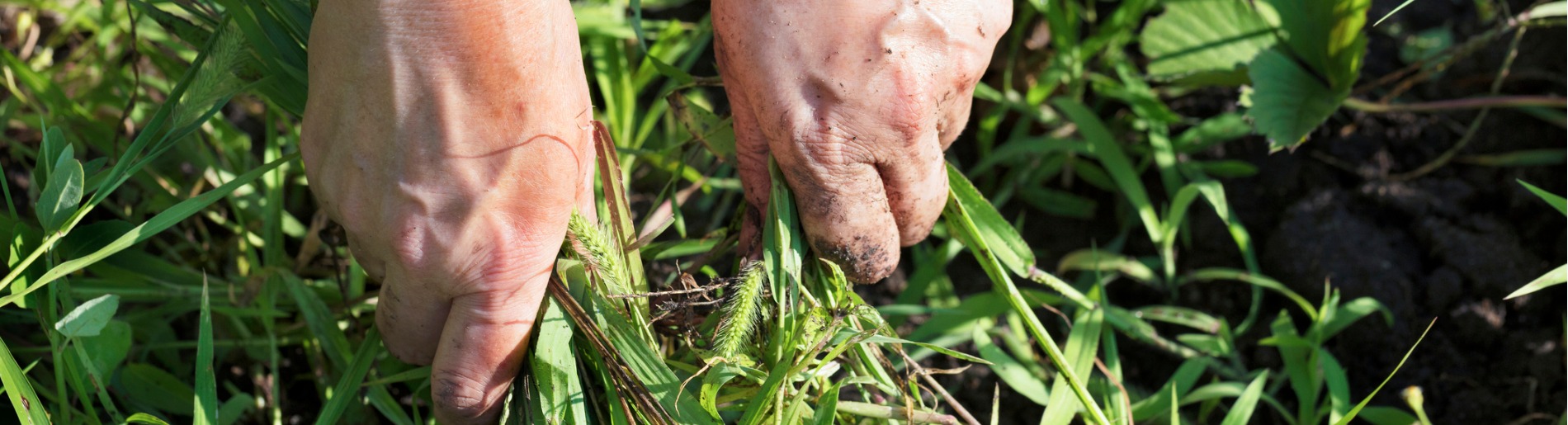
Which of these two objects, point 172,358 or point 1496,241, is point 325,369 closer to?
point 172,358

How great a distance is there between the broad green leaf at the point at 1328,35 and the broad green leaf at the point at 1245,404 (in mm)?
582

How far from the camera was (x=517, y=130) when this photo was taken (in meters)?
1.06

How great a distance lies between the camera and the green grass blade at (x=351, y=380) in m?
1.31

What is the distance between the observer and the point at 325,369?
160cm

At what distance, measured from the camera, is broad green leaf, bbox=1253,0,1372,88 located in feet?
5.78

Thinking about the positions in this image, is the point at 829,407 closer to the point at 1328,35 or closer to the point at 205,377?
the point at 205,377

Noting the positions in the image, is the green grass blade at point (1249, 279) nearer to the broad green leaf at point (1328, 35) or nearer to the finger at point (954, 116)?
the broad green leaf at point (1328, 35)

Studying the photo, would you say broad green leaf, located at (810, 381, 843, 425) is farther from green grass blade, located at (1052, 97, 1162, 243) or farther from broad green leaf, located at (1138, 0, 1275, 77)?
broad green leaf, located at (1138, 0, 1275, 77)

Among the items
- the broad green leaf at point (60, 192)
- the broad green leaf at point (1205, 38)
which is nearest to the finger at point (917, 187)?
the broad green leaf at point (1205, 38)

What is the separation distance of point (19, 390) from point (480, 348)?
0.50 m

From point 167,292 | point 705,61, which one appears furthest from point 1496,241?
point 167,292

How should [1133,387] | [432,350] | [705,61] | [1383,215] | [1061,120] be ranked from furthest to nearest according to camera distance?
[705,61], [1061,120], [1383,215], [1133,387], [432,350]

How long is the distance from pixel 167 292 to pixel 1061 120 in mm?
1626

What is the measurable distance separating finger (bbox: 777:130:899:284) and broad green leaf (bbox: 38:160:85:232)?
80 centimetres
